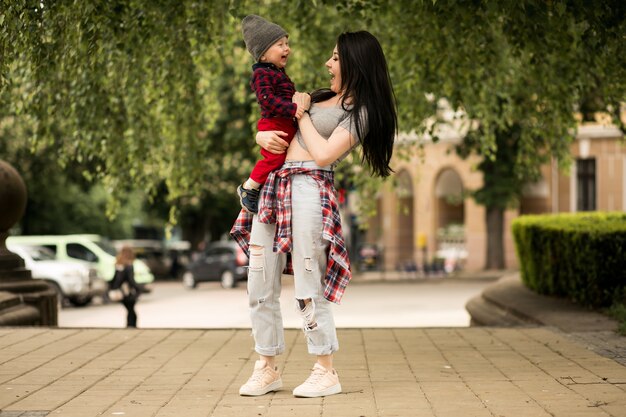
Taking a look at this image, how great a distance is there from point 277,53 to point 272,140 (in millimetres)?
449

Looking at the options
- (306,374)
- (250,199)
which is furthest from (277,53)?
(306,374)

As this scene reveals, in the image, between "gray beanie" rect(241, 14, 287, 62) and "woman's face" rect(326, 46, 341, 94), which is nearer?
"gray beanie" rect(241, 14, 287, 62)

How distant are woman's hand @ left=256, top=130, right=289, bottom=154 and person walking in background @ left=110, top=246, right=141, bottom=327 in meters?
8.76

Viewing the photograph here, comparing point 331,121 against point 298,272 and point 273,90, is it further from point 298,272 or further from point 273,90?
point 298,272

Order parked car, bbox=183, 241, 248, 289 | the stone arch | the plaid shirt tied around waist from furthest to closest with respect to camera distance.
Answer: the stone arch, parked car, bbox=183, 241, 248, 289, the plaid shirt tied around waist

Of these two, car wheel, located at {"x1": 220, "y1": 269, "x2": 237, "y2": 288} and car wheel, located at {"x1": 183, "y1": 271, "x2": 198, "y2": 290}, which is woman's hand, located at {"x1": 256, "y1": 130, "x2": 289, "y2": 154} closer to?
car wheel, located at {"x1": 220, "y1": 269, "x2": 237, "y2": 288}

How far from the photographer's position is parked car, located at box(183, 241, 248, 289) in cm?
3606

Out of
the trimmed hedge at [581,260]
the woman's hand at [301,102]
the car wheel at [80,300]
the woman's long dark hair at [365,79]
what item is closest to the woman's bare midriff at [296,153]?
the woman's hand at [301,102]

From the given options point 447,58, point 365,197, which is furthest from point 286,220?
point 365,197

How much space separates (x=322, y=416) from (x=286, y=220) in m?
1.08

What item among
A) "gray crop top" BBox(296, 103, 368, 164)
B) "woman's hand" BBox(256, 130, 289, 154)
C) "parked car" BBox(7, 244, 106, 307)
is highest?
"gray crop top" BBox(296, 103, 368, 164)

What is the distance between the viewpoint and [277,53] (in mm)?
5902

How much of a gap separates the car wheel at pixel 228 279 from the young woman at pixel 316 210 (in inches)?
1188

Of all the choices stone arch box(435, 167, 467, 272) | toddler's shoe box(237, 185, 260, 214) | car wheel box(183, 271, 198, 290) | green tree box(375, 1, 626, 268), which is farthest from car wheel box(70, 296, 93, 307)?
toddler's shoe box(237, 185, 260, 214)
